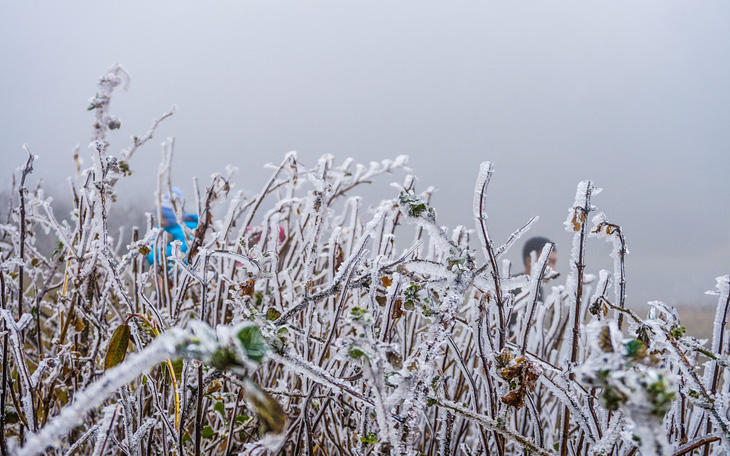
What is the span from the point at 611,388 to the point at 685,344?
389 millimetres

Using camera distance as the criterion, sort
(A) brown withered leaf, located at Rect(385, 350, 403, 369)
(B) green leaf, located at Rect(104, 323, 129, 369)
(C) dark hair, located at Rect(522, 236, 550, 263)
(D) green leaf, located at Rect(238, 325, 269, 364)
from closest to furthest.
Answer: (D) green leaf, located at Rect(238, 325, 269, 364)
(A) brown withered leaf, located at Rect(385, 350, 403, 369)
(B) green leaf, located at Rect(104, 323, 129, 369)
(C) dark hair, located at Rect(522, 236, 550, 263)

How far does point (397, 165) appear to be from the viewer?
61.2 inches

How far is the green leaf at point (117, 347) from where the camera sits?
78cm

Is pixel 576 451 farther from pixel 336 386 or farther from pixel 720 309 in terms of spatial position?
pixel 336 386

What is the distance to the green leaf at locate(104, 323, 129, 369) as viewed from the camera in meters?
0.78

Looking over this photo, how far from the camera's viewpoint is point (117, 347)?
792 mm

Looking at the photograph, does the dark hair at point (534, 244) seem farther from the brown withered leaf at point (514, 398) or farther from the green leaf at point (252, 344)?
the green leaf at point (252, 344)

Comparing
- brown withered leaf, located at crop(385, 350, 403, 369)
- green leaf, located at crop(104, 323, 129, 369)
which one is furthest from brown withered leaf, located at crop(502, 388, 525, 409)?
green leaf, located at crop(104, 323, 129, 369)

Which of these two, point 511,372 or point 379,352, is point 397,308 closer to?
point 511,372

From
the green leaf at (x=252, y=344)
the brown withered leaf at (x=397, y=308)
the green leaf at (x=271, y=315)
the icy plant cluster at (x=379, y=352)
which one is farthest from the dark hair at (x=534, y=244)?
the green leaf at (x=252, y=344)

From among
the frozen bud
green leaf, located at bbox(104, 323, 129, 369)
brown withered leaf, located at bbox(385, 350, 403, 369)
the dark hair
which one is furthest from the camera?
the dark hair

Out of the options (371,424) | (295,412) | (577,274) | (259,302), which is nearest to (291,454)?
(295,412)

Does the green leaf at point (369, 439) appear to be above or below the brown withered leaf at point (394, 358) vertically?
below

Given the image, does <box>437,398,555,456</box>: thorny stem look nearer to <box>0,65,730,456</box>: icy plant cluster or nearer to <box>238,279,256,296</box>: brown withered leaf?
<box>0,65,730,456</box>: icy plant cluster
